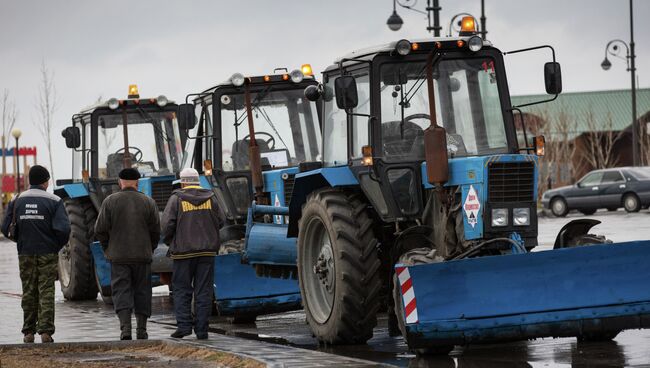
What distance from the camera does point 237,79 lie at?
Result: 58.9ft

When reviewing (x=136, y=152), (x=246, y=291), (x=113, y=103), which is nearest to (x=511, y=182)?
(x=246, y=291)

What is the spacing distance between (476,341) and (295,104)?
7.16m

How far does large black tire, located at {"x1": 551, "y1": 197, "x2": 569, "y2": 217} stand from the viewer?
153 ft

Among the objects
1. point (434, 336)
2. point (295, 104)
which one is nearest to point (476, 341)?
point (434, 336)

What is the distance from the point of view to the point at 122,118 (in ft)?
71.7

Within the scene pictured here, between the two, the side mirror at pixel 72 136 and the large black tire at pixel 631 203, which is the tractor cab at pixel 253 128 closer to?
the side mirror at pixel 72 136

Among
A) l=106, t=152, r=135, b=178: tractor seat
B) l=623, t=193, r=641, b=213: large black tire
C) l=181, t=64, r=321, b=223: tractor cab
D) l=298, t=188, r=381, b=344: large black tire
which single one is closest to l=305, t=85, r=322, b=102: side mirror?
l=298, t=188, r=381, b=344: large black tire

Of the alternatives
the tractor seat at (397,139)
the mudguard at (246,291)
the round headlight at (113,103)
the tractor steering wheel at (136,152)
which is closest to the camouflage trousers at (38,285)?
the mudguard at (246,291)

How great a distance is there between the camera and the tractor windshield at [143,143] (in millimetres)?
21672

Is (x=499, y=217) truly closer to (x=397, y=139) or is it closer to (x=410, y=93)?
(x=397, y=139)

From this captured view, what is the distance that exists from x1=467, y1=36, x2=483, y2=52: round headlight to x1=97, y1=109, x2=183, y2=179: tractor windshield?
9001 mm

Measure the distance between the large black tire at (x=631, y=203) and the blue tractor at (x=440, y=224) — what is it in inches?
1262

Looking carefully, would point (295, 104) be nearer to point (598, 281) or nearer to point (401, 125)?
point (401, 125)

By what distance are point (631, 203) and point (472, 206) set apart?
3369cm
